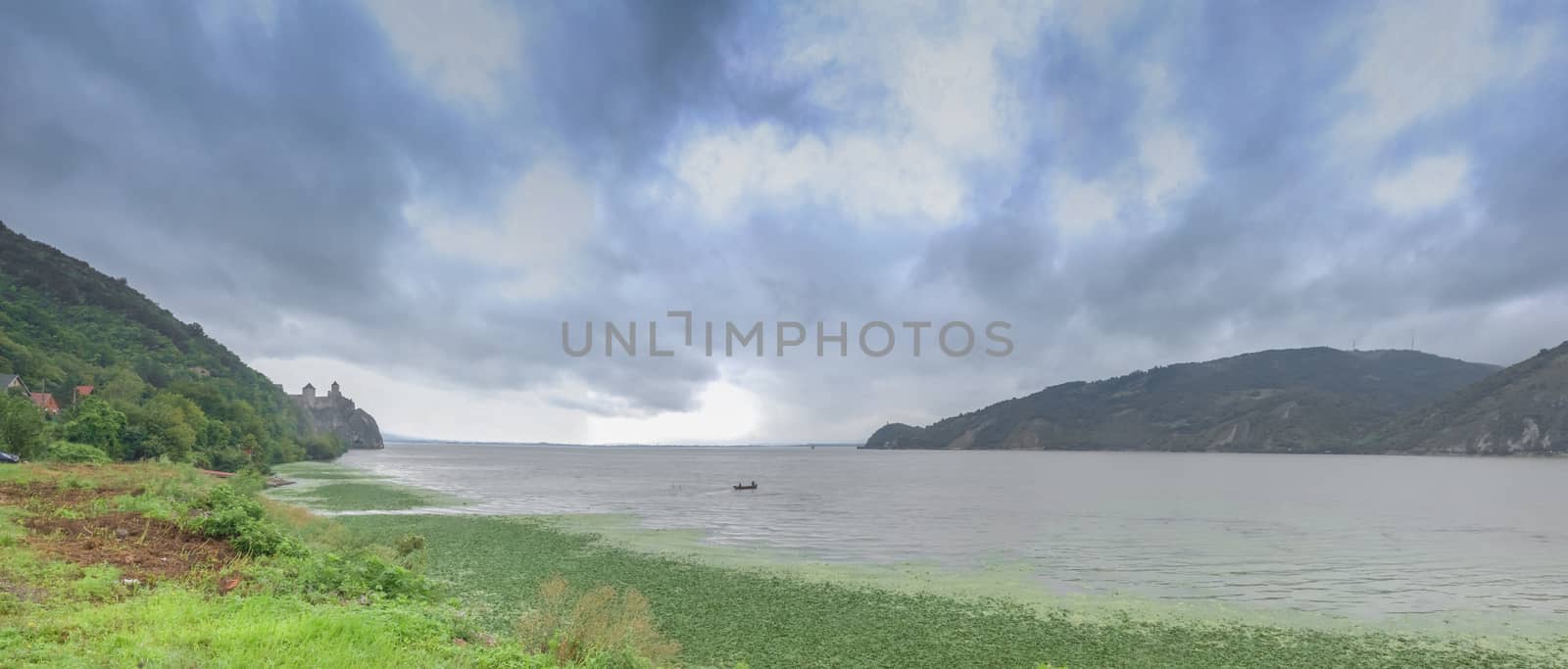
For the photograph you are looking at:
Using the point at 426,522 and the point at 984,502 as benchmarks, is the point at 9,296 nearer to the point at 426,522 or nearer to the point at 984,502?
the point at 426,522

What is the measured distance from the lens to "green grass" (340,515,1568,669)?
1886 centimetres

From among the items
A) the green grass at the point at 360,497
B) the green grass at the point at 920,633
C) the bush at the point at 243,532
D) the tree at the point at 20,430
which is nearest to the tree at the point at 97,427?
the tree at the point at 20,430

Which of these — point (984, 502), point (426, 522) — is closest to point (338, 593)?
point (426, 522)

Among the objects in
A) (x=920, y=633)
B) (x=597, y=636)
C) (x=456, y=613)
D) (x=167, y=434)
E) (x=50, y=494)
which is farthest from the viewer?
(x=167, y=434)

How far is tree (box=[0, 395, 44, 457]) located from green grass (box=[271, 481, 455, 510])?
15.8 metres

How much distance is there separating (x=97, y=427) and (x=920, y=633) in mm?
76593

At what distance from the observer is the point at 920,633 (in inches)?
829

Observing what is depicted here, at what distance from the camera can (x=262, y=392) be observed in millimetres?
191875

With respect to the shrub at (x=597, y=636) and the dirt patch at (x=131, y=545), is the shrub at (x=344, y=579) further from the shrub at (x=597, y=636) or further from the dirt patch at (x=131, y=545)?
the shrub at (x=597, y=636)

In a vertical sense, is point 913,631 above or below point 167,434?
below

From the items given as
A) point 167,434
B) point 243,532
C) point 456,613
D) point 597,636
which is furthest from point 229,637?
point 167,434

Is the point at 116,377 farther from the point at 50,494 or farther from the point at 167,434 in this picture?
the point at 50,494

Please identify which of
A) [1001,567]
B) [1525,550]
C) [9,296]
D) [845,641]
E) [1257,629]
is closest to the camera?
[845,641]

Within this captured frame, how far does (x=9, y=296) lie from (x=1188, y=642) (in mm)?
200467
